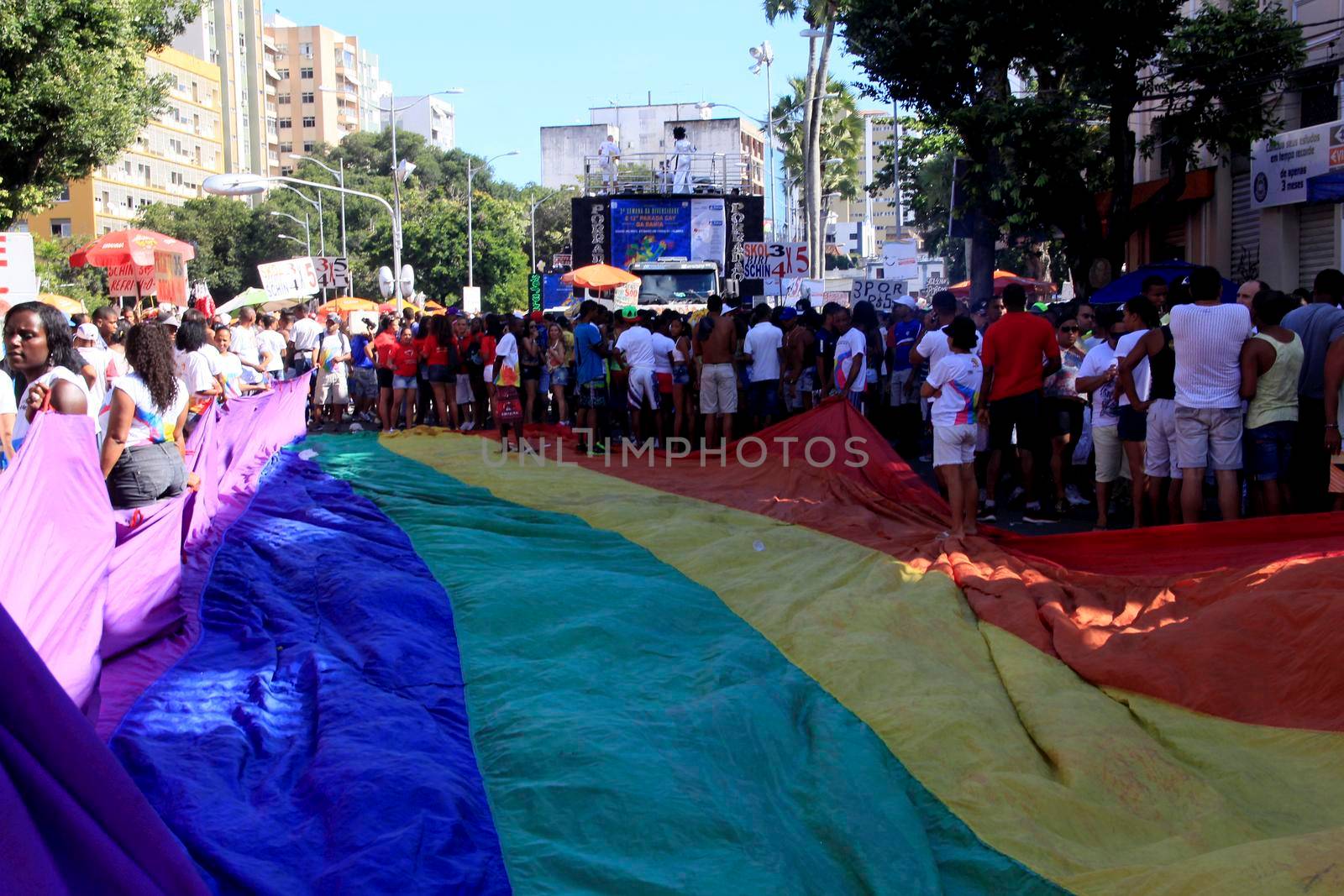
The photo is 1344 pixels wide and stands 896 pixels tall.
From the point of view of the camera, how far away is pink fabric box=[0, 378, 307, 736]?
4.56 metres

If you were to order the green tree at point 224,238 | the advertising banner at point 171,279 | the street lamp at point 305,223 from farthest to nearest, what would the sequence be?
the street lamp at point 305,223 → the green tree at point 224,238 → the advertising banner at point 171,279

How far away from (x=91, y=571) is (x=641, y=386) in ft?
32.1

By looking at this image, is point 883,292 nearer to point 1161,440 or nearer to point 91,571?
point 1161,440

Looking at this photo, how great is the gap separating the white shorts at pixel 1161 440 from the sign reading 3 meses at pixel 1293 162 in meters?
11.2

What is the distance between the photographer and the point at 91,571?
533 cm

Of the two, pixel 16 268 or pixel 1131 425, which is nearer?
pixel 1131 425

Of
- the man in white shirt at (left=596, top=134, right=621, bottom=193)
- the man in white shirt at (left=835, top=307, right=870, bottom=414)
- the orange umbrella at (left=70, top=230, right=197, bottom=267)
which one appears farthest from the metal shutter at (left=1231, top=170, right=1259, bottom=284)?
the man in white shirt at (left=596, top=134, right=621, bottom=193)

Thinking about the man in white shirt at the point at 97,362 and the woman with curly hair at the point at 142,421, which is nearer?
the woman with curly hair at the point at 142,421

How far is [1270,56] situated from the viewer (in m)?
17.7

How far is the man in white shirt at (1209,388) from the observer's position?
7.86 metres

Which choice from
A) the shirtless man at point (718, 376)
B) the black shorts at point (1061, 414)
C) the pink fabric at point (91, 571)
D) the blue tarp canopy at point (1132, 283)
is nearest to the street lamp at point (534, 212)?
the shirtless man at point (718, 376)

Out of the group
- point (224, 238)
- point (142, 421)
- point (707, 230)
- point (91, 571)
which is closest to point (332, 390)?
point (142, 421)

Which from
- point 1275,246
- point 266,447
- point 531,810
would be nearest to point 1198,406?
point 531,810

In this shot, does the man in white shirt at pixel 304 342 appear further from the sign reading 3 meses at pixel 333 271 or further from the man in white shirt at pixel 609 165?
the man in white shirt at pixel 609 165
